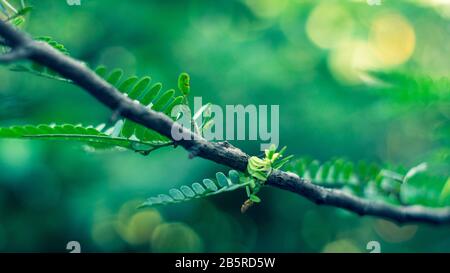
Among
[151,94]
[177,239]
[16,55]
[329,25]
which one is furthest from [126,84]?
[329,25]

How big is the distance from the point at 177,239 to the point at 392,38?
0.82 m

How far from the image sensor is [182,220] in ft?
3.67

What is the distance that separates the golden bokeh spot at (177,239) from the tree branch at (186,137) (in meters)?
0.77

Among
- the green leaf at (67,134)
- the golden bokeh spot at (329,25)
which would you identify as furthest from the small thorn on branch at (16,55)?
the golden bokeh spot at (329,25)

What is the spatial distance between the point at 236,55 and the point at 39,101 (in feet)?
1.69

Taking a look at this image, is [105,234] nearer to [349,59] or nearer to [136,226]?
[136,226]

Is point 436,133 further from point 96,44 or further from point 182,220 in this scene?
Result: point 96,44

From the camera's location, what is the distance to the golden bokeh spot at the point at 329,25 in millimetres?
1319

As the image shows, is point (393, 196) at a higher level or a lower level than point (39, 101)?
lower

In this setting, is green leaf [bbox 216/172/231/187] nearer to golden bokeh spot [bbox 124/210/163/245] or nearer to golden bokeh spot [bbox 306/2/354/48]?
golden bokeh spot [bbox 124/210/163/245]

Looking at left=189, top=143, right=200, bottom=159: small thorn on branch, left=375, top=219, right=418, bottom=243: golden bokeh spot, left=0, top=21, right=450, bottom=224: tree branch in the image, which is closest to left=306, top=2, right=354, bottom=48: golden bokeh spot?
left=375, top=219, right=418, bottom=243: golden bokeh spot

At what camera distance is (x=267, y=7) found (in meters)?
1.32

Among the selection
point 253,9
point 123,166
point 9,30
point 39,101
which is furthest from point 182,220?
point 9,30

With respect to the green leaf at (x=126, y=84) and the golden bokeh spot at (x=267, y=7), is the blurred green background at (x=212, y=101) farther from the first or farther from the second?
the green leaf at (x=126, y=84)
